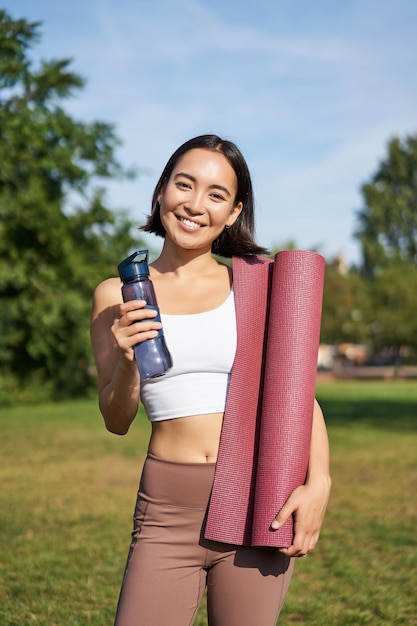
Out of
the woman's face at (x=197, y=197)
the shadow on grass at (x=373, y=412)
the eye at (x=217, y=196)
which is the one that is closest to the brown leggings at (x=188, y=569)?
the woman's face at (x=197, y=197)

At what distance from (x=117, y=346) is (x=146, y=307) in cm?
22

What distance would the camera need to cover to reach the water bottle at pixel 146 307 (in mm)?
2268

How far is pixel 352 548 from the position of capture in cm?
701

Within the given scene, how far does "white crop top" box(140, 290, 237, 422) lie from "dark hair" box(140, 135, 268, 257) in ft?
1.16

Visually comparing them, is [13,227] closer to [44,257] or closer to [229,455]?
[44,257]

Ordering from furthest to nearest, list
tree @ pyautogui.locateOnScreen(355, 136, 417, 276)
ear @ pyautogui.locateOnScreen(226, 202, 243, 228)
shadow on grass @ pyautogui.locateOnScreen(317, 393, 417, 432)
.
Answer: tree @ pyautogui.locateOnScreen(355, 136, 417, 276) → shadow on grass @ pyautogui.locateOnScreen(317, 393, 417, 432) → ear @ pyautogui.locateOnScreen(226, 202, 243, 228)

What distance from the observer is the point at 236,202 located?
2699mm

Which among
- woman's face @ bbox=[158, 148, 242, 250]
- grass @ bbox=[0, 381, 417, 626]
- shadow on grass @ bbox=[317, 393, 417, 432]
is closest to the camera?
woman's face @ bbox=[158, 148, 242, 250]

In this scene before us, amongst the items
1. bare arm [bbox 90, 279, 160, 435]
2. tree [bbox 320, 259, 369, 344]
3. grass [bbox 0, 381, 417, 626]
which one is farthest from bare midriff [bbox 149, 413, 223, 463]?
tree [bbox 320, 259, 369, 344]

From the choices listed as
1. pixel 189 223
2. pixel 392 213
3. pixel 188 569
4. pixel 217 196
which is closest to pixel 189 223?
pixel 189 223

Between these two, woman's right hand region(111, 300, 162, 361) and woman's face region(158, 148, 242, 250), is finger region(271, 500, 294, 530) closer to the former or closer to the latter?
woman's right hand region(111, 300, 162, 361)

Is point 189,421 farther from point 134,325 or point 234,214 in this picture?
point 234,214

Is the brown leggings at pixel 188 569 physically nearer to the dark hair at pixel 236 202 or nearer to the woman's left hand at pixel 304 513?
the woman's left hand at pixel 304 513

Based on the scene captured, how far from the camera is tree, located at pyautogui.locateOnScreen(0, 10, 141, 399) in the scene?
24938 mm
